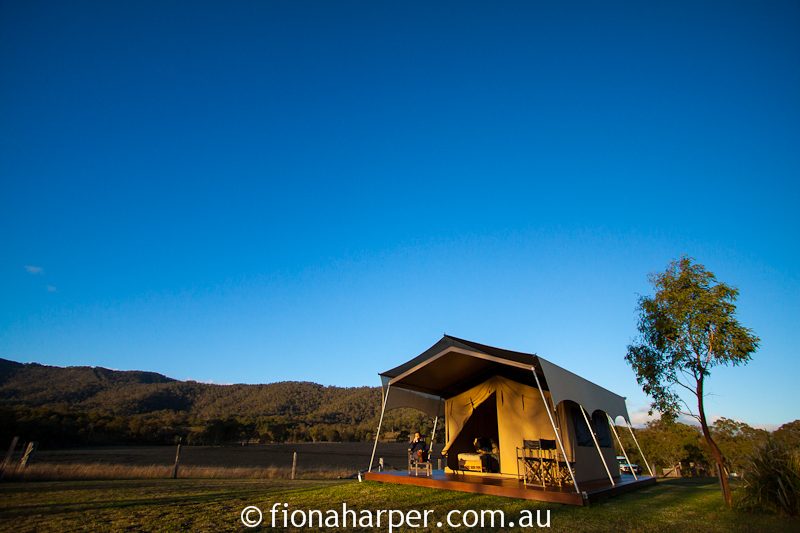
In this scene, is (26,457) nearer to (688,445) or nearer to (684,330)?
(684,330)

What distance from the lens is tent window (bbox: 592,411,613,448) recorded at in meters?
9.94

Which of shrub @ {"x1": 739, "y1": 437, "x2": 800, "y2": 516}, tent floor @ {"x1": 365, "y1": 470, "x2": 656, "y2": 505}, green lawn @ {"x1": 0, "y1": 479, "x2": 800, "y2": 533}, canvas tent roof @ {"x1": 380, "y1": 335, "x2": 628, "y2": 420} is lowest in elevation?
green lawn @ {"x1": 0, "y1": 479, "x2": 800, "y2": 533}

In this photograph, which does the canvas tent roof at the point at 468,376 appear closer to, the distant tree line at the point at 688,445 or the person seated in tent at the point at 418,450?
the person seated in tent at the point at 418,450

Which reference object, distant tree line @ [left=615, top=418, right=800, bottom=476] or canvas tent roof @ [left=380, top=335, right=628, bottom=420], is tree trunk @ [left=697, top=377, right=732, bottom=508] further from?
distant tree line @ [left=615, top=418, right=800, bottom=476]

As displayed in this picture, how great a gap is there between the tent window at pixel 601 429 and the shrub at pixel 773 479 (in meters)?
4.03

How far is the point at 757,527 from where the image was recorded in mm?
4801

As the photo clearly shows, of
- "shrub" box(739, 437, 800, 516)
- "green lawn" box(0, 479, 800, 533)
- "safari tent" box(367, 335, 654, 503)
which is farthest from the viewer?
"safari tent" box(367, 335, 654, 503)

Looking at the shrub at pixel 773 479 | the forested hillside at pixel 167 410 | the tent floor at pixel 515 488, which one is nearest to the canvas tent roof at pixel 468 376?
the tent floor at pixel 515 488

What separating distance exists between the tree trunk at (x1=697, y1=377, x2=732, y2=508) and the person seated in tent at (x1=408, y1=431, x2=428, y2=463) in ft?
17.0

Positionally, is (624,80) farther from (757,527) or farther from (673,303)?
(757,527)

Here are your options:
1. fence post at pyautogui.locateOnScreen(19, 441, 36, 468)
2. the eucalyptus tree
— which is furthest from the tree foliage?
fence post at pyautogui.locateOnScreen(19, 441, 36, 468)

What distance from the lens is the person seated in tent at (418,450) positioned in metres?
8.81

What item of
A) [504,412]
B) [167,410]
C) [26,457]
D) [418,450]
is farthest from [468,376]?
[167,410]

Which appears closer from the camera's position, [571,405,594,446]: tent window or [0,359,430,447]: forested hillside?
[571,405,594,446]: tent window
